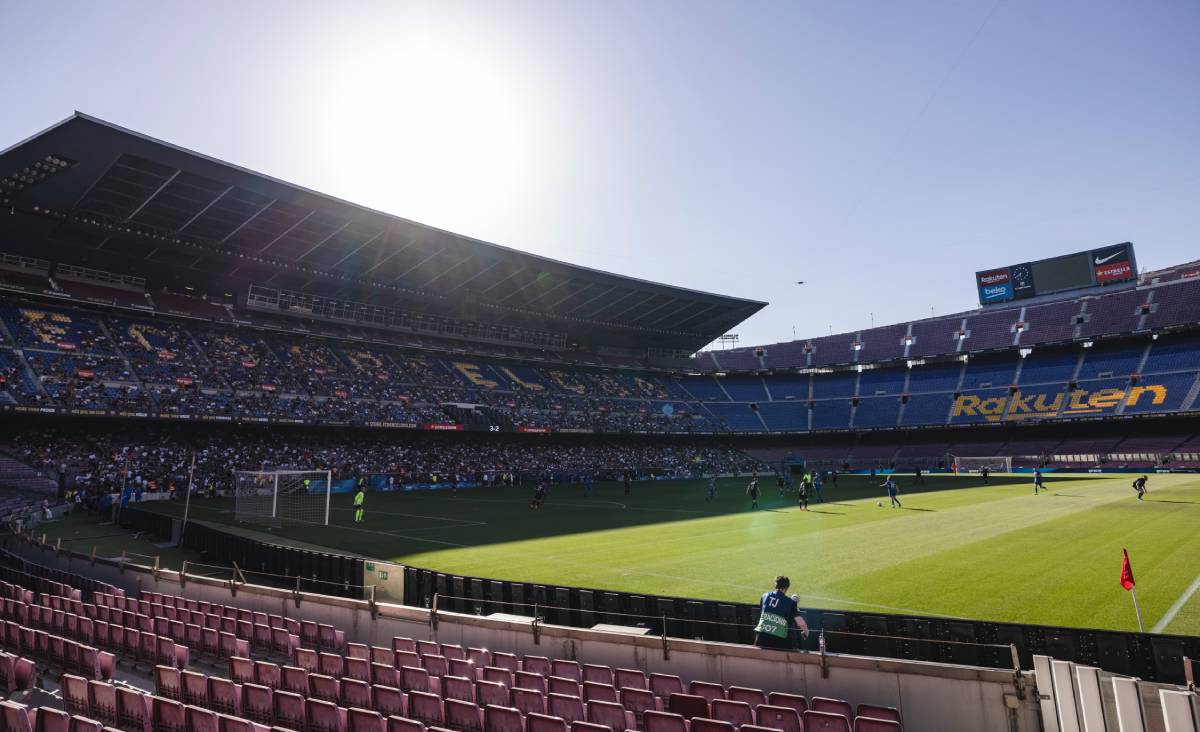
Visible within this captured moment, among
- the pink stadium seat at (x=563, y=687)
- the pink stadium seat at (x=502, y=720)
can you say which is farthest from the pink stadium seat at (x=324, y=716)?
the pink stadium seat at (x=563, y=687)

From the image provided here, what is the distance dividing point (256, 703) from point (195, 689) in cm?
91

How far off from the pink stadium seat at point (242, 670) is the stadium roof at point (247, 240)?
107 ft

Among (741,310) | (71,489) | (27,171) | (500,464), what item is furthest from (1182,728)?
(741,310)

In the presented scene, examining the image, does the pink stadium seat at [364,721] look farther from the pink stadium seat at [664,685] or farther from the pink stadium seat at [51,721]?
the pink stadium seat at [664,685]

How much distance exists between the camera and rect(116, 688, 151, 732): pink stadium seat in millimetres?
6102

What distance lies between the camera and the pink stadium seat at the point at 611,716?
5941mm

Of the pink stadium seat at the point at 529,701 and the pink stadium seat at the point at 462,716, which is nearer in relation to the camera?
the pink stadium seat at the point at 462,716

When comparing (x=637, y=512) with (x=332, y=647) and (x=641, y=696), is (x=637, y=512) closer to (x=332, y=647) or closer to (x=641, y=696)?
(x=332, y=647)

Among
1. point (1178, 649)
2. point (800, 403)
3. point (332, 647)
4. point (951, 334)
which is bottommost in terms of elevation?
point (332, 647)

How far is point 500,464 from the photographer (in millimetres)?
52062

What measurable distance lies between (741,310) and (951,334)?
23.5m

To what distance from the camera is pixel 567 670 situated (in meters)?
7.61

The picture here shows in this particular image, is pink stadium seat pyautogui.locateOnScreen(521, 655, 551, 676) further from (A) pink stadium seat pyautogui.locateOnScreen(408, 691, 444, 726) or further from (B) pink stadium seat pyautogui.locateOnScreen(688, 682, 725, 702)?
(B) pink stadium seat pyautogui.locateOnScreen(688, 682, 725, 702)

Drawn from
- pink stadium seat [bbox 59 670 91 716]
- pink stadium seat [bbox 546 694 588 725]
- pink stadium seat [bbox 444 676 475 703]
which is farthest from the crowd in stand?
pink stadium seat [bbox 546 694 588 725]
